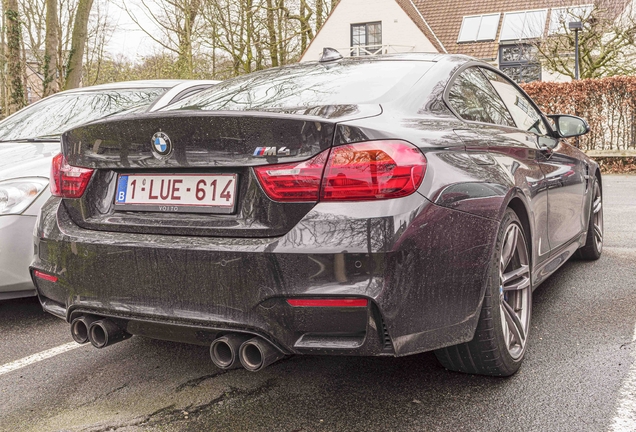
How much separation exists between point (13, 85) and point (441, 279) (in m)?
15.5

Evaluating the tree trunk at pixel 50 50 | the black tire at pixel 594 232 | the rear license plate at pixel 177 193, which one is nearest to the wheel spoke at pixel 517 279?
the rear license plate at pixel 177 193

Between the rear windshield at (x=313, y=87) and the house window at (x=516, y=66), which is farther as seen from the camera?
the house window at (x=516, y=66)

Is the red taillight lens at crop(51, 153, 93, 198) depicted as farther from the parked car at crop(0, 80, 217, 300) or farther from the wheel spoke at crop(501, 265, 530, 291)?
the wheel spoke at crop(501, 265, 530, 291)

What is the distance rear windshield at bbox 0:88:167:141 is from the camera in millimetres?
5301

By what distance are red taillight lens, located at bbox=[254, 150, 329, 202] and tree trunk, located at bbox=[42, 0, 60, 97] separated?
14596 mm

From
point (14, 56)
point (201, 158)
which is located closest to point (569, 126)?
point (201, 158)

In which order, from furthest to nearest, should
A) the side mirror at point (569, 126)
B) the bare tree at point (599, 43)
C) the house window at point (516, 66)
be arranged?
1. the house window at point (516, 66)
2. the bare tree at point (599, 43)
3. the side mirror at point (569, 126)

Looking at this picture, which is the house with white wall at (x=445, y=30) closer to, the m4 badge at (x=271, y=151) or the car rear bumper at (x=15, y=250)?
the car rear bumper at (x=15, y=250)

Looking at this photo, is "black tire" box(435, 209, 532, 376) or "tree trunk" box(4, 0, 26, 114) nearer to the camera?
"black tire" box(435, 209, 532, 376)

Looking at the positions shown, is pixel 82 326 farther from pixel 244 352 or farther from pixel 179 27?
pixel 179 27

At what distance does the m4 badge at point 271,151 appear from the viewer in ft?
7.72

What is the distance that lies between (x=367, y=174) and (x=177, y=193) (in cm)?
72

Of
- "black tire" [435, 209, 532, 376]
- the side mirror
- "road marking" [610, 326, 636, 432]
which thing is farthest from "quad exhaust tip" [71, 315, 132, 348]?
the side mirror

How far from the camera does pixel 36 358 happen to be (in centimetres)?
353
